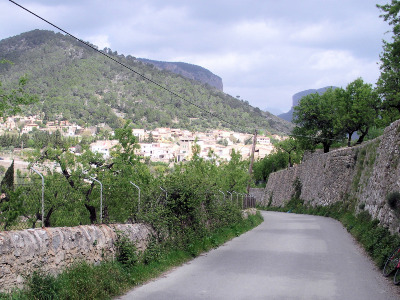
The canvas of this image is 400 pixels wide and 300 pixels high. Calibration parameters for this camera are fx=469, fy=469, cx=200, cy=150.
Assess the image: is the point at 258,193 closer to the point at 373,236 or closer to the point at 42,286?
the point at 373,236

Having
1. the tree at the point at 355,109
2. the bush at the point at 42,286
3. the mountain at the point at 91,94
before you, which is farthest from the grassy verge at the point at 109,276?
the mountain at the point at 91,94

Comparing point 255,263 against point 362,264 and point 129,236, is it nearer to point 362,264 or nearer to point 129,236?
point 362,264

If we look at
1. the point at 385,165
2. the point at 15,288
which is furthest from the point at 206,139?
the point at 15,288

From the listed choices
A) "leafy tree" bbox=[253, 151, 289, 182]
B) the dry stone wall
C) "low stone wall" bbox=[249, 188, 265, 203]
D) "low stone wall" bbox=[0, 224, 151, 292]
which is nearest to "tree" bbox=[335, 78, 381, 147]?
the dry stone wall

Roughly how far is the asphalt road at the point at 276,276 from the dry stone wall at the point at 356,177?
3.01 metres

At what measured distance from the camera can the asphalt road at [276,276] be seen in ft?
28.7

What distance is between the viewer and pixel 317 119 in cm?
5191

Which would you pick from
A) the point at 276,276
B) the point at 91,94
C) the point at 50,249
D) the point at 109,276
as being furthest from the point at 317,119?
the point at 91,94

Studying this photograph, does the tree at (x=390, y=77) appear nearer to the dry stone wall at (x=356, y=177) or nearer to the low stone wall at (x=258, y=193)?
the dry stone wall at (x=356, y=177)

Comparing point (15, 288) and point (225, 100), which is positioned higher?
point (225, 100)

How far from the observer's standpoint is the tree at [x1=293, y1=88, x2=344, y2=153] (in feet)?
165

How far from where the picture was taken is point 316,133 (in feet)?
171

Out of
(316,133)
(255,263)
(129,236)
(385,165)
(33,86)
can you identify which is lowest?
(255,263)

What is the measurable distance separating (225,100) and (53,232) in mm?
191305
